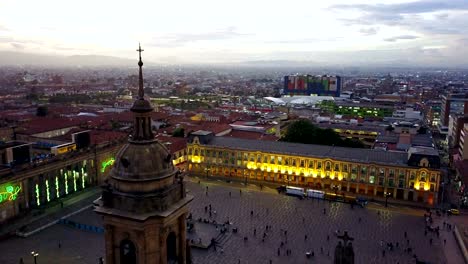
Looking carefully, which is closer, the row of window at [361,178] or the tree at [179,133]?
the row of window at [361,178]

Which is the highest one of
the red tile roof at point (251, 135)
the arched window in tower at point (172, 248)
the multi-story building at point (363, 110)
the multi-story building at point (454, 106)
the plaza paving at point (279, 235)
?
the arched window in tower at point (172, 248)

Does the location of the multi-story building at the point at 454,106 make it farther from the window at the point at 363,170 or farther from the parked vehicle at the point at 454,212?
the parked vehicle at the point at 454,212

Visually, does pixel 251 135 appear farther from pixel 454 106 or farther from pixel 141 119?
pixel 141 119

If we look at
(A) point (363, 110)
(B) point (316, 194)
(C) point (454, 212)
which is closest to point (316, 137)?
(B) point (316, 194)

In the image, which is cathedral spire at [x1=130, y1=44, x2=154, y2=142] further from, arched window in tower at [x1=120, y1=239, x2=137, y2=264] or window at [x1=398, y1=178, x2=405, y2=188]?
window at [x1=398, y1=178, x2=405, y2=188]

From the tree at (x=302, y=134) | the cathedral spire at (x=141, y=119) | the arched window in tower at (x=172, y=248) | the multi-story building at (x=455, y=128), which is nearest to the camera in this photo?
the cathedral spire at (x=141, y=119)

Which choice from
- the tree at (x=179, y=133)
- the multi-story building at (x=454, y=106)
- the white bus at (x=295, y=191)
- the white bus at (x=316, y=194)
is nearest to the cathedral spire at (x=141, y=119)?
the white bus at (x=316, y=194)

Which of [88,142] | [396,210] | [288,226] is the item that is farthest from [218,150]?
[396,210]

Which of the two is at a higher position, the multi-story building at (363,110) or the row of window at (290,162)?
the multi-story building at (363,110)
